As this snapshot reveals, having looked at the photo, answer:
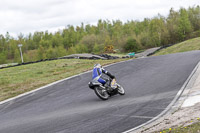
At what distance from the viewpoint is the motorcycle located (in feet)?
37.9

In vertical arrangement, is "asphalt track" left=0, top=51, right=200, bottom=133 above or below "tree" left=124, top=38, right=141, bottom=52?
below

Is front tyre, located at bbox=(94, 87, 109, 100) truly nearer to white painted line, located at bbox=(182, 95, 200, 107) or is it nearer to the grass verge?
white painted line, located at bbox=(182, 95, 200, 107)

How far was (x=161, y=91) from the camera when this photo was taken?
12.0 meters

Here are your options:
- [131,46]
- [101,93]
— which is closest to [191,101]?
[101,93]

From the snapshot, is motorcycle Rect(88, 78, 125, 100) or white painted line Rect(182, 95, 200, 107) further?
motorcycle Rect(88, 78, 125, 100)

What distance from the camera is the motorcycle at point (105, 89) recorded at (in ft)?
37.9

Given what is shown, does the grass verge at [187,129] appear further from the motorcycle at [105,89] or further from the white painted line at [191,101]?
the motorcycle at [105,89]

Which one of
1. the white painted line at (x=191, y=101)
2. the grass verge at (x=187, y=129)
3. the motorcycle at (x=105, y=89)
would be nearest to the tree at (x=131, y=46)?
the motorcycle at (x=105, y=89)

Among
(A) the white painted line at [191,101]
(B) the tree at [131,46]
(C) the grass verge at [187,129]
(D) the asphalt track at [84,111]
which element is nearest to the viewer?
(C) the grass verge at [187,129]

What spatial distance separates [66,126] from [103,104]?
2.81m

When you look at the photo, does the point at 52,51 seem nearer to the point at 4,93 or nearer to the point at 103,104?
the point at 4,93

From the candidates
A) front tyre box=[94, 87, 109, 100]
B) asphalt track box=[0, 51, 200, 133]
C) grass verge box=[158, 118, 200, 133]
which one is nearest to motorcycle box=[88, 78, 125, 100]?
front tyre box=[94, 87, 109, 100]

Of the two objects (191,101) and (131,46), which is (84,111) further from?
(131,46)

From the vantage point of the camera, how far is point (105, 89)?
11.8m
